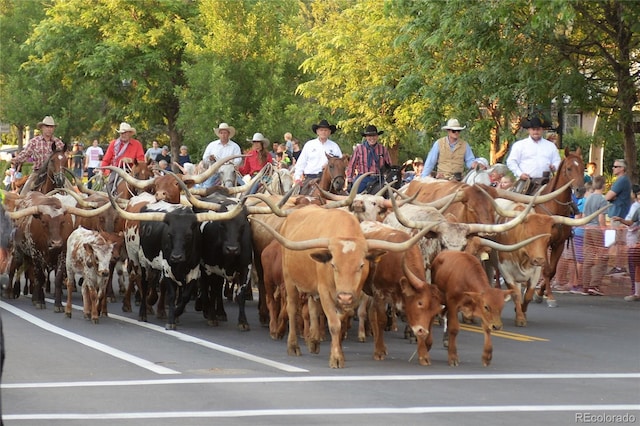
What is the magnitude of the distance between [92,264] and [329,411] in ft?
24.3

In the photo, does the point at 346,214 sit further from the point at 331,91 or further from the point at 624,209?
the point at 331,91

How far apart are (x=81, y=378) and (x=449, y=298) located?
12.6 feet

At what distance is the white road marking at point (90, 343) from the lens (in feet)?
42.4

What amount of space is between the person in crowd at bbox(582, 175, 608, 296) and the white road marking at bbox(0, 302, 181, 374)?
9.25 m

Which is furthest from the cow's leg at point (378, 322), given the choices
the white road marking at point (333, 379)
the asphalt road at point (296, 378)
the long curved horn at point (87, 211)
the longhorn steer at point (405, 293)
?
the long curved horn at point (87, 211)

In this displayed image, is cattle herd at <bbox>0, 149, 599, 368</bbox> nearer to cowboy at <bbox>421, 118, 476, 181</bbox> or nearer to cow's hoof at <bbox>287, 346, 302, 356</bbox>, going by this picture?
cow's hoof at <bbox>287, 346, 302, 356</bbox>

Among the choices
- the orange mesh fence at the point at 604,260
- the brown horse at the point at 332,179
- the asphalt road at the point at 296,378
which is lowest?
the asphalt road at the point at 296,378

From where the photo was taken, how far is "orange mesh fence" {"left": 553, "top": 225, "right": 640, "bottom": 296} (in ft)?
69.6

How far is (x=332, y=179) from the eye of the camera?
20.9 metres

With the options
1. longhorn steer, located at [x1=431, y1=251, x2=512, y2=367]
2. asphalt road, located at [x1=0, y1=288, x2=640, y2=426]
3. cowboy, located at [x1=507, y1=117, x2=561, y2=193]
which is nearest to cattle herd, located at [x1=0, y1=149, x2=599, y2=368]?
longhorn steer, located at [x1=431, y1=251, x2=512, y2=367]

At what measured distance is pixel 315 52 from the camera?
1925 inches

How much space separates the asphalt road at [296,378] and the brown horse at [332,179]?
4.11 meters

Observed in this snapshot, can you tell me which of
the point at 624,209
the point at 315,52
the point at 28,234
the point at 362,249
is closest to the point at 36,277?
the point at 28,234

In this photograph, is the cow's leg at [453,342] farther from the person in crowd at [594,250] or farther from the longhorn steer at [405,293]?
the person in crowd at [594,250]
